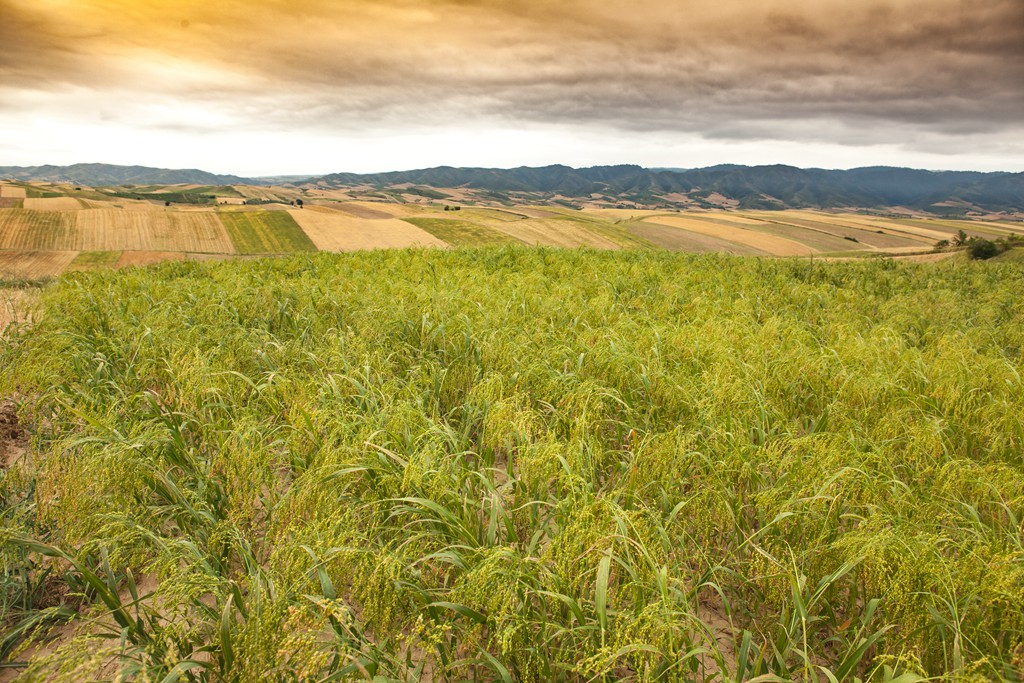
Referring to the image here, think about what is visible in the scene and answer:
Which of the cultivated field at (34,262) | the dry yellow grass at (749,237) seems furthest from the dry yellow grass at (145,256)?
the dry yellow grass at (749,237)

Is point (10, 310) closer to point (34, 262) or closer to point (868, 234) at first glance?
point (34, 262)

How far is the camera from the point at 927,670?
2600 millimetres

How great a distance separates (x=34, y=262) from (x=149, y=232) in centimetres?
1440

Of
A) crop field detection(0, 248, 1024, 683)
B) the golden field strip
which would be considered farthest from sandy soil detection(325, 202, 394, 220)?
crop field detection(0, 248, 1024, 683)

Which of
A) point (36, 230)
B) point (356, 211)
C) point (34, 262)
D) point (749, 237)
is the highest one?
point (356, 211)

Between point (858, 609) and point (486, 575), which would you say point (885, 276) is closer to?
point (858, 609)

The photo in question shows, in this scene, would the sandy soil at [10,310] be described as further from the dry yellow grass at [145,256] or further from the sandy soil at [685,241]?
the sandy soil at [685,241]

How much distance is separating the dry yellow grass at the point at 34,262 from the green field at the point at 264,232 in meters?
14.8

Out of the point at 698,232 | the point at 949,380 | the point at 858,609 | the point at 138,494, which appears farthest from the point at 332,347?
the point at 698,232

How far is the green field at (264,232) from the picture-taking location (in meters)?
53.1

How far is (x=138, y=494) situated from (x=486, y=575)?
9.46ft

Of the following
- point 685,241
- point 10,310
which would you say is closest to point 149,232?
point 10,310

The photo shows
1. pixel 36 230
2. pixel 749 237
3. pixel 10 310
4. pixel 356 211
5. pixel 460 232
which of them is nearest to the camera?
pixel 10 310

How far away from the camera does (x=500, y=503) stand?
3.20 m
